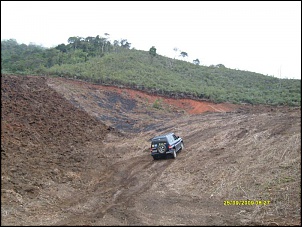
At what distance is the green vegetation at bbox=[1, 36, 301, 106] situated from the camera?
4550cm

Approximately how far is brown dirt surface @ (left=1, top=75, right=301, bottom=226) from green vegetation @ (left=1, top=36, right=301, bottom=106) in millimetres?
18095

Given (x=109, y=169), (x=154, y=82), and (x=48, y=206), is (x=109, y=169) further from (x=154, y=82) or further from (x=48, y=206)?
(x=154, y=82)

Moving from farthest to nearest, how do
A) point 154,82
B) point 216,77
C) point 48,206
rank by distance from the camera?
point 216,77 < point 154,82 < point 48,206

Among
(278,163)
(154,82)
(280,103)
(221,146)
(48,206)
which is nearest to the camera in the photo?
(48,206)

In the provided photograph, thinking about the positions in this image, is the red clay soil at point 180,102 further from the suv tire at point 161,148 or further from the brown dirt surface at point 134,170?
the suv tire at point 161,148

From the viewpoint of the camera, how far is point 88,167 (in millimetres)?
17688

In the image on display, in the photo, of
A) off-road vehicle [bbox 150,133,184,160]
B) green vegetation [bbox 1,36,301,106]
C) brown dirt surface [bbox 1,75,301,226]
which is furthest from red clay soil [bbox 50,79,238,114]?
off-road vehicle [bbox 150,133,184,160]

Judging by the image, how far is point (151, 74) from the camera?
2244 inches

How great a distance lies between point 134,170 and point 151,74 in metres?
41.3

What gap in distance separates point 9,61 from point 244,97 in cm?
3838

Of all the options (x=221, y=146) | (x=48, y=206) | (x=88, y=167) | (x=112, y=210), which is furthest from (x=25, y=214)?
(x=221, y=146)
